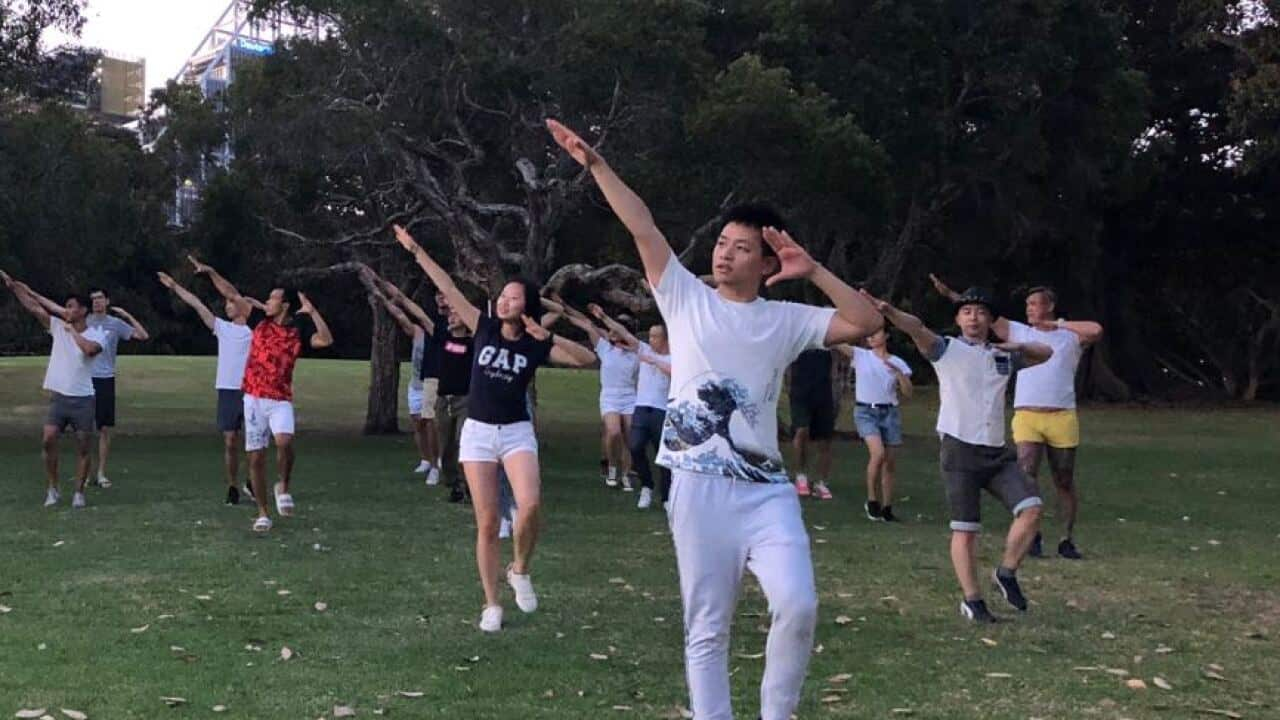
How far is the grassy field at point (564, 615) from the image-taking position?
20.5 ft

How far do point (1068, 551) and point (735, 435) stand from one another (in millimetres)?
6803

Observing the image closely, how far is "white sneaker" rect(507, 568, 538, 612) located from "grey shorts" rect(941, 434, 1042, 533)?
8.46 feet

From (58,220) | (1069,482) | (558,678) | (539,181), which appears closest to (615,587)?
(558,678)

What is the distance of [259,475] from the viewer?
11.8m

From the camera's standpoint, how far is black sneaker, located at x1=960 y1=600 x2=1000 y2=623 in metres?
8.09

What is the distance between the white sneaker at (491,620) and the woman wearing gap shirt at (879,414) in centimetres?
639

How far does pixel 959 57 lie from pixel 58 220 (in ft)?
46.8

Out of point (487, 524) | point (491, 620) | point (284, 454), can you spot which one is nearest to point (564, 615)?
point (491, 620)

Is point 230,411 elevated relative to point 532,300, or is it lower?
lower

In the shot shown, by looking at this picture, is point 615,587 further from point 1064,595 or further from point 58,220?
point 58,220

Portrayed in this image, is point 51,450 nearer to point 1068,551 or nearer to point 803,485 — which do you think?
point 803,485

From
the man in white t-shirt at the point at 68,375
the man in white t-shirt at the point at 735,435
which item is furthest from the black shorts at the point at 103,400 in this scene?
the man in white t-shirt at the point at 735,435

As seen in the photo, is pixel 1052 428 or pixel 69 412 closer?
pixel 1052 428

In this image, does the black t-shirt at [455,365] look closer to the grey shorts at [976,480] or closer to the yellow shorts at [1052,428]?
the yellow shorts at [1052,428]
